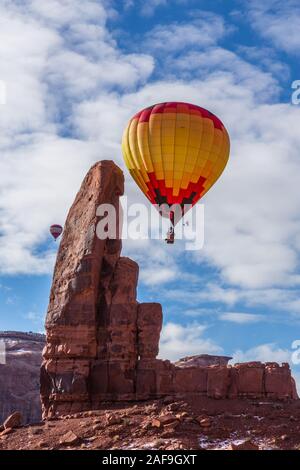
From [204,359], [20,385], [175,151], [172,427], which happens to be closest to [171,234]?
[175,151]

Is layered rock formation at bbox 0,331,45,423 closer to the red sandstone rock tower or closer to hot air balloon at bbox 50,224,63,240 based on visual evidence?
hot air balloon at bbox 50,224,63,240

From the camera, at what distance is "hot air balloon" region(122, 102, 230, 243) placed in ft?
162

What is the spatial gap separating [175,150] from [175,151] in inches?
2.6

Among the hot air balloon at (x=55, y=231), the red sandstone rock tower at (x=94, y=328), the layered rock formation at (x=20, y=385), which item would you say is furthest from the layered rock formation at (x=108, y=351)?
the layered rock formation at (x=20, y=385)

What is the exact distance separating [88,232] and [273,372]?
12413mm

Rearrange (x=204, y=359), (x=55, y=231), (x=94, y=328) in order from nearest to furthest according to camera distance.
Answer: (x=94, y=328) → (x=55, y=231) → (x=204, y=359)

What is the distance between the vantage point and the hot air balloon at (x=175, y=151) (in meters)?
49.5

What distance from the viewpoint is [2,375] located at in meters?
91.2

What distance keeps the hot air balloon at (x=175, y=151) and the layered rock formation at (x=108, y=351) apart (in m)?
9.24

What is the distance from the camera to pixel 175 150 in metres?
49.5

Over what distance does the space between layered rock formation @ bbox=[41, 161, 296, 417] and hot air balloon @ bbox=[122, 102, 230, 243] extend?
364 inches

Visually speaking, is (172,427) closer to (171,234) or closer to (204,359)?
(171,234)
